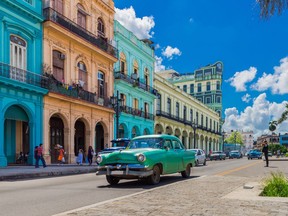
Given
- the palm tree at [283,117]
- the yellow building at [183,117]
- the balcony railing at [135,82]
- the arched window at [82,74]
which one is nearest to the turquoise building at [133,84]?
the balcony railing at [135,82]

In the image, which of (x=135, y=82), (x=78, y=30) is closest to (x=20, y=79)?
(x=78, y=30)

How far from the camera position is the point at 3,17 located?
21016 mm

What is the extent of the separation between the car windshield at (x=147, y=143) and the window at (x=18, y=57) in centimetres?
1184

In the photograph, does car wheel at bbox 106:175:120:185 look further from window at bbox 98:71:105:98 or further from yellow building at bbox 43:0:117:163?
window at bbox 98:71:105:98

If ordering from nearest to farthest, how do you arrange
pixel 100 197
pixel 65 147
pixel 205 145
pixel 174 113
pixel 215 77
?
1. pixel 100 197
2. pixel 65 147
3. pixel 174 113
4. pixel 205 145
5. pixel 215 77

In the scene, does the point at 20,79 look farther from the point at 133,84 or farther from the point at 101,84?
the point at 133,84

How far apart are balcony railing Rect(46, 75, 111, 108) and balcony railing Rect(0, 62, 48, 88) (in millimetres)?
684

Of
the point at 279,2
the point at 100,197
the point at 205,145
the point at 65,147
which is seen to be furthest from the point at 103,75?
the point at 205,145

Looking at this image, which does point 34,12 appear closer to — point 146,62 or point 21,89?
point 21,89

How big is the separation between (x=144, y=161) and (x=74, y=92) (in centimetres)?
1755

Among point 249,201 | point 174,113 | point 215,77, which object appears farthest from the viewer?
point 215,77

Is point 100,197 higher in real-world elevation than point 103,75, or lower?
lower

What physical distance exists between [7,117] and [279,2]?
1912cm

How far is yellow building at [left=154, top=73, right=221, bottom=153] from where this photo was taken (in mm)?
46509
